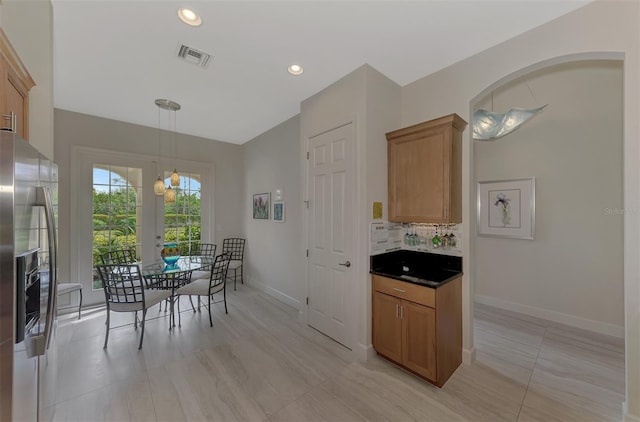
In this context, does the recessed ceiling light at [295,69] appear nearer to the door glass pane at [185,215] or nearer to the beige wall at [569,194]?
the beige wall at [569,194]

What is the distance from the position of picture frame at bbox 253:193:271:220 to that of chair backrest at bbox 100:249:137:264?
2.11m

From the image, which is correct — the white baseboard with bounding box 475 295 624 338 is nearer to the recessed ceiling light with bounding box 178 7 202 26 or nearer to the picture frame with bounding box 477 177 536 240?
the picture frame with bounding box 477 177 536 240

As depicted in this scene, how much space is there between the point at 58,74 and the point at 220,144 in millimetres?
2599

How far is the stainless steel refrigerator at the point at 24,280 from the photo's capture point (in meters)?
0.98

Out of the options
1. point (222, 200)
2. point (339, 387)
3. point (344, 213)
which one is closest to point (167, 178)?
point (222, 200)

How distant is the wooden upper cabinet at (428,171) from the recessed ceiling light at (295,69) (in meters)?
1.15

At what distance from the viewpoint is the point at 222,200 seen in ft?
17.1

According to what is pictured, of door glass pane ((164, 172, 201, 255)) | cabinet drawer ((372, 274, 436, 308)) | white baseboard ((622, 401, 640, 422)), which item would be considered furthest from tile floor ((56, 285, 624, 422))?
door glass pane ((164, 172, 201, 255))

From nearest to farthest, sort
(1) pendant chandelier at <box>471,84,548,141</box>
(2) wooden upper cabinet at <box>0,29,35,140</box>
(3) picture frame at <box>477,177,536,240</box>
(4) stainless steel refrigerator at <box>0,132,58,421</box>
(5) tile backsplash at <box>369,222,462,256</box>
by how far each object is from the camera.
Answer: (4) stainless steel refrigerator at <box>0,132,58,421</box>
(2) wooden upper cabinet at <box>0,29,35,140</box>
(5) tile backsplash at <box>369,222,462,256</box>
(1) pendant chandelier at <box>471,84,548,141</box>
(3) picture frame at <box>477,177,536,240</box>

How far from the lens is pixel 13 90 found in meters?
1.56

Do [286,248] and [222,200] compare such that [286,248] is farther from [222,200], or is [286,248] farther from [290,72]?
[290,72]

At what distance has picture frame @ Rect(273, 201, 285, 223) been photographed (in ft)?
13.8

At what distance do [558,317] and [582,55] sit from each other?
303 centimetres

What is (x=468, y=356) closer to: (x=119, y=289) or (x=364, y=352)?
(x=364, y=352)
